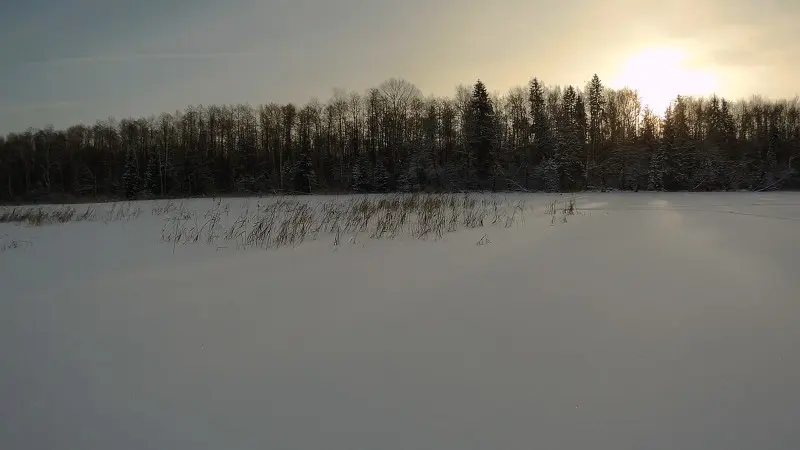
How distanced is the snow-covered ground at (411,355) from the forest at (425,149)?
26639mm

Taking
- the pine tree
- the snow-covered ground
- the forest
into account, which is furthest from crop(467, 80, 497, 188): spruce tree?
the pine tree

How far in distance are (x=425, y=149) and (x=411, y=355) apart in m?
38.1

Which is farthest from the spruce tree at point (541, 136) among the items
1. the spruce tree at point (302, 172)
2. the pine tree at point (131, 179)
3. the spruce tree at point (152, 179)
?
the pine tree at point (131, 179)

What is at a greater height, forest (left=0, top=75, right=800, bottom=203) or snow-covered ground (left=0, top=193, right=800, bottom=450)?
forest (left=0, top=75, right=800, bottom=203)

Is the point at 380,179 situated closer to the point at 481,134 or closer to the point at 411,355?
the point at 481,134

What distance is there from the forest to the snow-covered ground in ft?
87.4

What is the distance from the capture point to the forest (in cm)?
3495

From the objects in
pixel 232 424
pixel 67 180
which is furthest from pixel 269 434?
pixel 67 180

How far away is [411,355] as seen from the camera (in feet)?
8.35

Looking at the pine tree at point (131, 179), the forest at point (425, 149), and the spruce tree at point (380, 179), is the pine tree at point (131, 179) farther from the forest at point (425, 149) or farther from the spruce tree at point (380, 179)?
the spruce tree at point (380, 179)

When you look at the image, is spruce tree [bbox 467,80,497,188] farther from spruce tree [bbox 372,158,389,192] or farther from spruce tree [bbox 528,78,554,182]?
spruce tree [bbox 372,158,389,192]

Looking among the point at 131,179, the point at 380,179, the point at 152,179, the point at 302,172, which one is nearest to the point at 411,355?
the point at 380,179

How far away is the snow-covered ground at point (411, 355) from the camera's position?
1860mm

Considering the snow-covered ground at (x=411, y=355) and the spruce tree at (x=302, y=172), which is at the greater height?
the spruce tree at (x=302, y=172)
